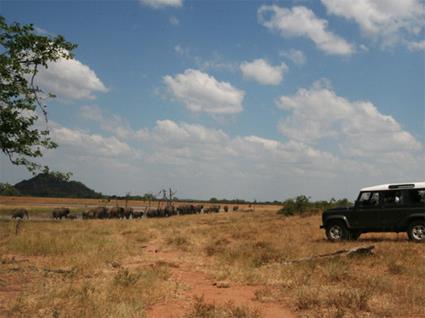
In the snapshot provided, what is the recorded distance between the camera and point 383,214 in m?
18.0

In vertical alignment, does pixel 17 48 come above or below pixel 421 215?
above

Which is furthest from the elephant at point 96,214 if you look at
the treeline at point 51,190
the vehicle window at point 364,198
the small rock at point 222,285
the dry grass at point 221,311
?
the treeline at point 51,190

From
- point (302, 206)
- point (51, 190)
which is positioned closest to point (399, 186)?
point (302, 206)

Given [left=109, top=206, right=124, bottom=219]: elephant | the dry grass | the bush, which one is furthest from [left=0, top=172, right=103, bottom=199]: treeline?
the dry grass

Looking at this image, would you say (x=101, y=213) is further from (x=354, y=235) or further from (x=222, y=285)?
(x=222, y=285)

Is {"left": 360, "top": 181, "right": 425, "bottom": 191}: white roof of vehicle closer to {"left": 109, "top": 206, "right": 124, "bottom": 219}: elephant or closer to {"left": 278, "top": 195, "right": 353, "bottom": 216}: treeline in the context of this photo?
{"left": 278, "top": 195, "right": 353, "bottom": 216}: treeline

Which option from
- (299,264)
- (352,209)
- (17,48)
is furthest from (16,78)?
(352,209)

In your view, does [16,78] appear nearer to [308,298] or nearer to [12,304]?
[12,304]

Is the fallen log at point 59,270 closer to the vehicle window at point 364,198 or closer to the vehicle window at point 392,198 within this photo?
the vehicle window at point 364,198

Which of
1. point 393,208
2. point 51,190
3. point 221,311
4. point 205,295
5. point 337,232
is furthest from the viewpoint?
point 51,190

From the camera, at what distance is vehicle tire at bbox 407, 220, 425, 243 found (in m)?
17.4

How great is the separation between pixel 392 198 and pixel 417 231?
4.86ft

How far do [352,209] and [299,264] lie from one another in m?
6.00

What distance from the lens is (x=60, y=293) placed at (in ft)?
33.6
